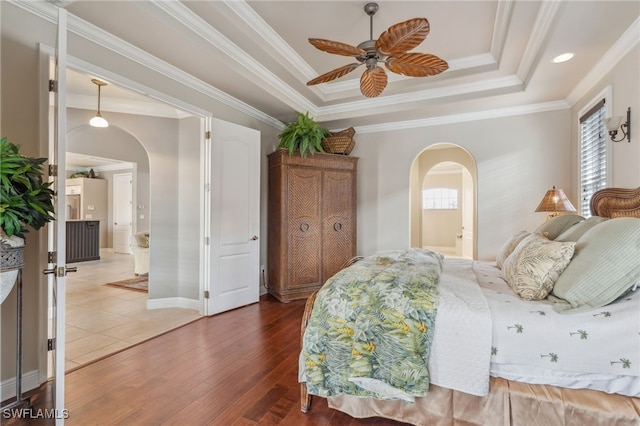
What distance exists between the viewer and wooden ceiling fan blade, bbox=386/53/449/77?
2.11 meters

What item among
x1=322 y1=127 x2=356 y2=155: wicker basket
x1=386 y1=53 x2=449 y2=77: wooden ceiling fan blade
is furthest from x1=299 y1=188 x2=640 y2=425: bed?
x1=322 y1=127 x2=356 y2=155: wicker basket

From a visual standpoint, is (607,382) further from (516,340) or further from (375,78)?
(375,78)

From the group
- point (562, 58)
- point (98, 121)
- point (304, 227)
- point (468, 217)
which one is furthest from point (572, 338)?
point (468, 217)

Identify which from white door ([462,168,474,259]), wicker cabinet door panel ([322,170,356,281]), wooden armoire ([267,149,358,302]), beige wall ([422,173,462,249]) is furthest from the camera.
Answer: beige wall ([422,173,462,249])

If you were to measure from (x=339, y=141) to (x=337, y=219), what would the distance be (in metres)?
1.16

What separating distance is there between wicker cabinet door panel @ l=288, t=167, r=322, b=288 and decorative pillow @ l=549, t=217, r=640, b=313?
2885 millimetres

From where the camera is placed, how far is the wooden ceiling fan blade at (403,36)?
176cm

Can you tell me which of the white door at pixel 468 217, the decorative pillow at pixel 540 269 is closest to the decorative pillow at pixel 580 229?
the decorative pillow at pixel 540 269

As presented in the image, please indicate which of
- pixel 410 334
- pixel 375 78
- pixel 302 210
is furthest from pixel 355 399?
pixel 302 210

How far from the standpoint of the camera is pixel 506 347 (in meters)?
1.42

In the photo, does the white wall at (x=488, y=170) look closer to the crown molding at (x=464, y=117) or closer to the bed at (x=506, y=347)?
the crown molding at (x=464, y=117)

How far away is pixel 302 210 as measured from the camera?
402 cm

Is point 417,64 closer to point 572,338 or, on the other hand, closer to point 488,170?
point 572,338

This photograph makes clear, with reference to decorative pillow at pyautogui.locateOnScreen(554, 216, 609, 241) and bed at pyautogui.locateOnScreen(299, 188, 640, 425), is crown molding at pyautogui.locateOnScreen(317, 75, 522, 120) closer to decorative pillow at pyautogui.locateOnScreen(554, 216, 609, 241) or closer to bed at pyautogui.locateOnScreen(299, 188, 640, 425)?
decorative pillow at pyautogui.locateOnScreen(554, 216, 609, 241)
